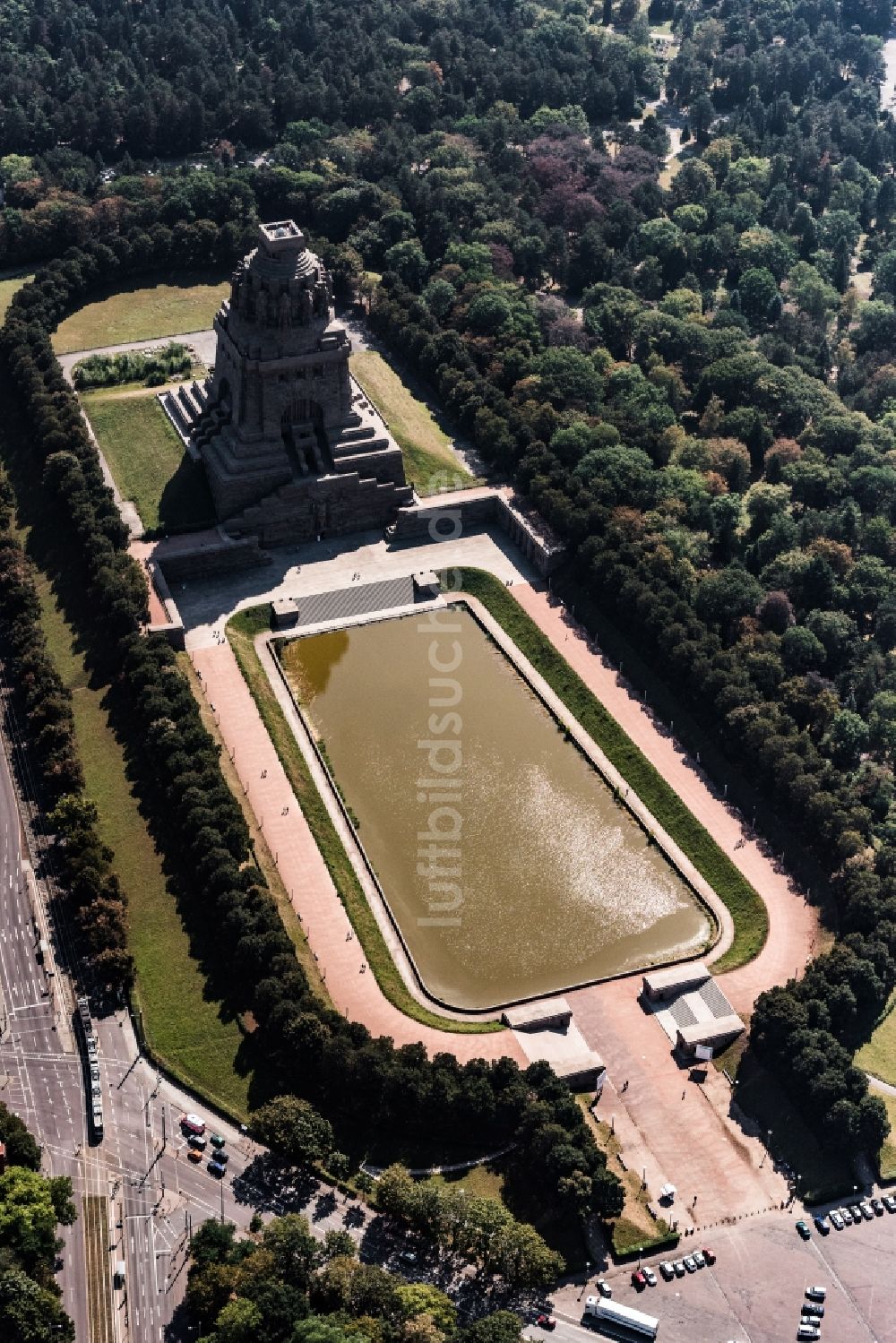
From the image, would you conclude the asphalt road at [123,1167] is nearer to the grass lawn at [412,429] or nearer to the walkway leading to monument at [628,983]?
the walkway leading to monument at [628,983]

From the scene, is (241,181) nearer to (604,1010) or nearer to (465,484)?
(465,484)

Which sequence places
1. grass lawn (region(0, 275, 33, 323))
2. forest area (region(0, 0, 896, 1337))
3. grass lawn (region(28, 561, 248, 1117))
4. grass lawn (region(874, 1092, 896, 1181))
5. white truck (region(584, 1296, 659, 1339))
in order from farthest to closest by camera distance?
grass lawn (region(0, 275, 33, 323))
forest area (region(0, 0, 896, 1337))
grass lawn (region(28, 561, 248, 1117))
grass lawn (region(874, 1092, 896, 1181))
white truck (region(584, 1296, 659, 1339))

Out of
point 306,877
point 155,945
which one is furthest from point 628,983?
point 155,945

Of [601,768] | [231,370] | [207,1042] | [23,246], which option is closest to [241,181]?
[23,246]

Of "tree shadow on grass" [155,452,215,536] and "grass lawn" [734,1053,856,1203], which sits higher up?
"tree shadow on grass" [155,452,215,536]

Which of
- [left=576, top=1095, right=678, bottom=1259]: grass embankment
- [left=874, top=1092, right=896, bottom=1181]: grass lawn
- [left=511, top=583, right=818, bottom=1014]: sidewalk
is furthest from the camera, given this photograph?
[left=511, top=583, right=818, bottom=1014]: sidewalk

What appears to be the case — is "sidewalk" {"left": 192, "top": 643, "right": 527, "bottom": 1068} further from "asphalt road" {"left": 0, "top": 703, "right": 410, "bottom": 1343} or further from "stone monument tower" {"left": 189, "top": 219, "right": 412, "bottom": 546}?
"stone monument tower" {"left": 189, "top": 219, "right": 412, "bottom": 546}

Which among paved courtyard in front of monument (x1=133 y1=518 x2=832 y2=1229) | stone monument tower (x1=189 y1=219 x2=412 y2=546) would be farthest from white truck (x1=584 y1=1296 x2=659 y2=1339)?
stone monument tower (x1=189 y1=219 x2=412 y2=546)
